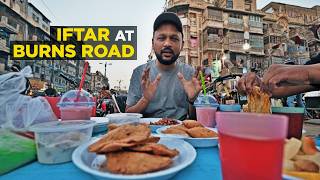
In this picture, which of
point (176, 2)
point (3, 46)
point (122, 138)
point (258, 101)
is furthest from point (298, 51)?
point (3, 46)

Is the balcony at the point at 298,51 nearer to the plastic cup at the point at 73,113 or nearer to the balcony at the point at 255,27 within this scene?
the balcony at the point at 255,27

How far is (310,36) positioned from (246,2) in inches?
448

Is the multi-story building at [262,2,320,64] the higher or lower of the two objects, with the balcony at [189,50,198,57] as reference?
higher

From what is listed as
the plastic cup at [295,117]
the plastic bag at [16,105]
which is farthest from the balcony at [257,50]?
the plastic bag at [16,105]

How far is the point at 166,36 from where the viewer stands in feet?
8.46

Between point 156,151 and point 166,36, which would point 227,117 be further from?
point 166,36

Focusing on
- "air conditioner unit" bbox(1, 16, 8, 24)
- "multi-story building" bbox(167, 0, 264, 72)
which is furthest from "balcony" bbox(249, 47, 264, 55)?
"air conditioner unit" bbox(1, 16, 8, 24)

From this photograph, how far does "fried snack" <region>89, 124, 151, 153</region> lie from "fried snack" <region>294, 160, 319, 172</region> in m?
0.51

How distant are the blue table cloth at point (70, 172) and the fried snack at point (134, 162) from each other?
89 millimetres

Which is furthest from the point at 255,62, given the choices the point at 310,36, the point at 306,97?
the point at 306,97

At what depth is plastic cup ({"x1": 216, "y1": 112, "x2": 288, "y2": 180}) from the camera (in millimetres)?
422

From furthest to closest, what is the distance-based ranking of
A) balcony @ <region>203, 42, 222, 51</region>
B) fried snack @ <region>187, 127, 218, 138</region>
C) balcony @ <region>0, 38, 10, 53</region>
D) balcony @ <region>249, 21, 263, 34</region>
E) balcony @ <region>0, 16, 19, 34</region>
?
balcony @ <region>249, 21, 263, 34</region> < balcony @ <region>203, 42, 222, 51</region> < balcony @ <region>0, 16, 19, 34</region> < balcony @ <region>0, 38, 10, 53</region> < fried snack @ <region>187, 127, 218, 138</region>

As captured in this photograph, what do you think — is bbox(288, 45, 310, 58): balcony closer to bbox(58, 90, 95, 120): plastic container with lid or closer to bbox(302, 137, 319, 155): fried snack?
bbox(302, 137, 319, 155): fried snack

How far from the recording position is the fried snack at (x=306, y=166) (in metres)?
0.61
